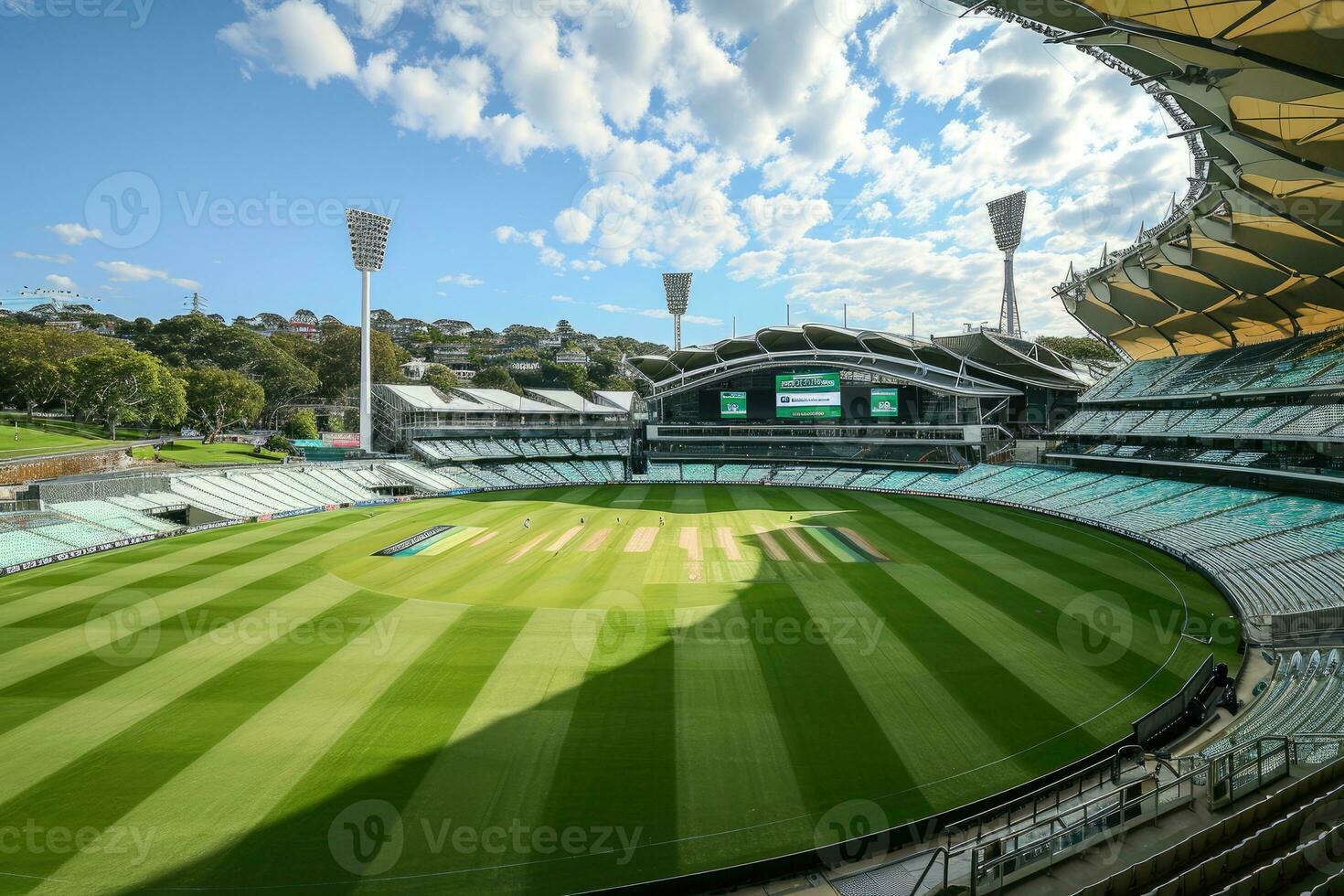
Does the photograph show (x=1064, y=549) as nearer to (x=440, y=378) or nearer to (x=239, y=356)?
(x=440, y=378)

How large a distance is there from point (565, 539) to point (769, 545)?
11539 mm

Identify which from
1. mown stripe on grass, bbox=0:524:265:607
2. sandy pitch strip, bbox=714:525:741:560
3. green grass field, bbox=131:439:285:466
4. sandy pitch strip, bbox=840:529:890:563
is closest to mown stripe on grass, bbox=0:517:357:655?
mown stripe on grass, bbox=0:524:265:607

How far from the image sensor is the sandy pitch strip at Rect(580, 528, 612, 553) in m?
31.3

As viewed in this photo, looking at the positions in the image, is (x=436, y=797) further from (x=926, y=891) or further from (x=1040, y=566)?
(x=1040, y=566)

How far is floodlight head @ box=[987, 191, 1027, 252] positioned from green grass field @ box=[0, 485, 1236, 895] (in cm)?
5937

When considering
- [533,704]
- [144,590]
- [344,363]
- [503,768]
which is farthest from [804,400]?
[344,363]

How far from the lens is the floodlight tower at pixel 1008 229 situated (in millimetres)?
73438

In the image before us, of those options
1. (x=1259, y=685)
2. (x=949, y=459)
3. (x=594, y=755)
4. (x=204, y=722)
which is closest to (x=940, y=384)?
(x=949, y=459)

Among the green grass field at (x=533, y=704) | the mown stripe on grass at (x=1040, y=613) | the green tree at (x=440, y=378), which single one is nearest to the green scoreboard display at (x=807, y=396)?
the mown stripe on grass at (x=1040, y=613)

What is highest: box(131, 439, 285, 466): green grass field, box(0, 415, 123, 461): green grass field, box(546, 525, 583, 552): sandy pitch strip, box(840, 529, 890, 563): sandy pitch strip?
box(0, 415, 123, 461): green grass field

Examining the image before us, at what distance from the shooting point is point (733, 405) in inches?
2464

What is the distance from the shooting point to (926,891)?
8375 mm

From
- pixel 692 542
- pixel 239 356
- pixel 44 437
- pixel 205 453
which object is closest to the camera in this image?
pixel 692 542

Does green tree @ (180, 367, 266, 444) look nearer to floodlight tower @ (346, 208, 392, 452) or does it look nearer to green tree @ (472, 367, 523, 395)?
floodlight tower @ (346, 208, 392, 452)
